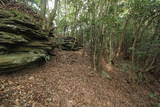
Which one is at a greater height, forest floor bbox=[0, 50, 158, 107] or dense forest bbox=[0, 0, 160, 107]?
dense forest bbox=[0, 0, 160, 107]

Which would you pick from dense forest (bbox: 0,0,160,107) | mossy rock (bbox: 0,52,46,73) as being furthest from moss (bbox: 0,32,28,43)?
mossy rock (bbox: 0,52,46,73)

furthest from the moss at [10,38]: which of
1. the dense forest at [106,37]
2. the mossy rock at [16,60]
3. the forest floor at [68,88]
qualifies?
the forest floor at [68,88]

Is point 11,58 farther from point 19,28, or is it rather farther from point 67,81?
point 67,81

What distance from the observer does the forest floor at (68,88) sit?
3389mm

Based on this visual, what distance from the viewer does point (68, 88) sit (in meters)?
4.52

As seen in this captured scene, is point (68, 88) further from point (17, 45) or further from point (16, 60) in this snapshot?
point (17, 45)

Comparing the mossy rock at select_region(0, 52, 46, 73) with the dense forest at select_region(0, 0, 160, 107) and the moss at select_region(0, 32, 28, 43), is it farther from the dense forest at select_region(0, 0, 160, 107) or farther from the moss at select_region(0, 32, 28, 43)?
the moss at select_region(0, 32, 28, 43)

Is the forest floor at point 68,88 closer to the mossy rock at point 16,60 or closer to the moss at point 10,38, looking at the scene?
the mossy rock at point 16,60

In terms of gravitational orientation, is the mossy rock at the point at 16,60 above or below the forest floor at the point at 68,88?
above

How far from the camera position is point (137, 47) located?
6.97 metres

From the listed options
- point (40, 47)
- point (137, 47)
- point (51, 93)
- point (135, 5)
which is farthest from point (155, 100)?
point (40, 47)

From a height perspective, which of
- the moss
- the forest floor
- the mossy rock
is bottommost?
the forest floor

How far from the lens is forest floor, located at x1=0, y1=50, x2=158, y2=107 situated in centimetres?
339

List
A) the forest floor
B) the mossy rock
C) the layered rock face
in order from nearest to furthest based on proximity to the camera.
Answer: the forest floor < the mossy rock < the layered rock face
